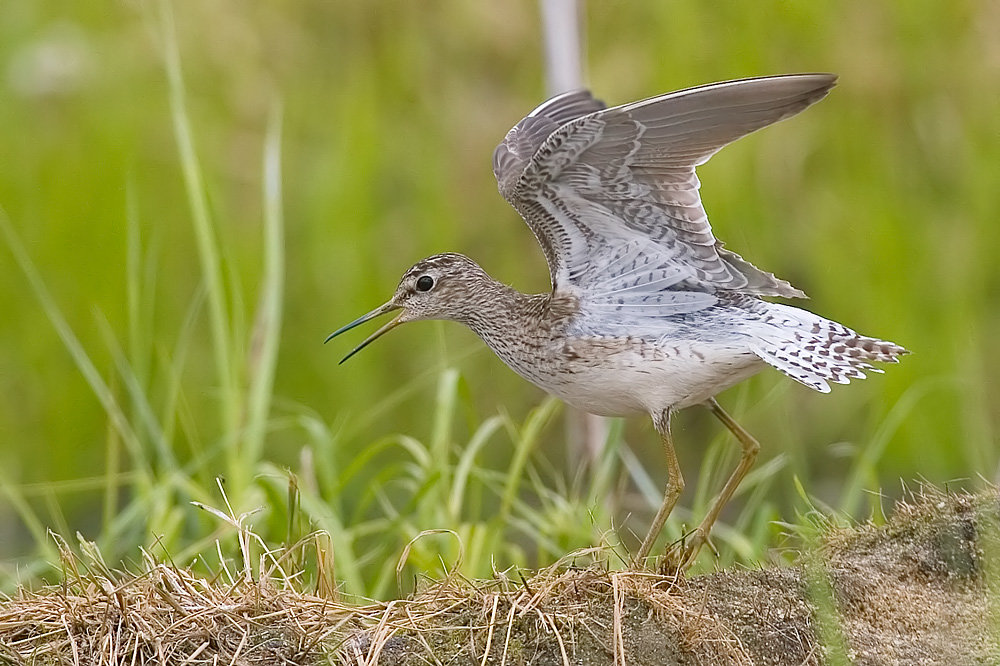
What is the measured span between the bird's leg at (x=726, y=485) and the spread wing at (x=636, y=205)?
452 mm

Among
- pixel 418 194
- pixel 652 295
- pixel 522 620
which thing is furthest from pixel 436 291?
pixel 418 194

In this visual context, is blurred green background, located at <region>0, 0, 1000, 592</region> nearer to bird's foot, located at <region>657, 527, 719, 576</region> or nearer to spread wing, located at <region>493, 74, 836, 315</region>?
spread wing, located at <region>493, 74, 836, 315</region>

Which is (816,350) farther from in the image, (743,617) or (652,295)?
(743,617)

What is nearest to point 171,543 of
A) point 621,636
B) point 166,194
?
point 621,636

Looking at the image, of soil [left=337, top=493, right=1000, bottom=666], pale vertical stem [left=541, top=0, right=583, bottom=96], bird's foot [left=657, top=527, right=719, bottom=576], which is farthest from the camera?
pale vertical stem [left=541, top=0, right=583, bottom=96]

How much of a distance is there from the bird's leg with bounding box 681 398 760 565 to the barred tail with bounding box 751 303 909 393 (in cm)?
38

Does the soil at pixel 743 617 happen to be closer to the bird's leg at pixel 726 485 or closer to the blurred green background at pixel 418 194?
the bird's leg at pixel 726 485

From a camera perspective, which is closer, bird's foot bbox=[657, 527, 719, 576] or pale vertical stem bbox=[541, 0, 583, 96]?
bird's foot bbox=[657, 527, 719, 576]

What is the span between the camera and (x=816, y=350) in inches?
179

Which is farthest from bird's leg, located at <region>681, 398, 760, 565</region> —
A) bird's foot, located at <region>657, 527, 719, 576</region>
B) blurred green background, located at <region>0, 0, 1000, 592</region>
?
blurred green background, located at <region>0, 0, 1000, 592</region>

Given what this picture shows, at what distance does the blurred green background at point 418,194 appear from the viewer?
24.6 feet

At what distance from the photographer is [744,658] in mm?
3439

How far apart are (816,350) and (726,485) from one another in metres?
0.56

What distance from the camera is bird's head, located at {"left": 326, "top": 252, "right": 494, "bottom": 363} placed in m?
5.31
